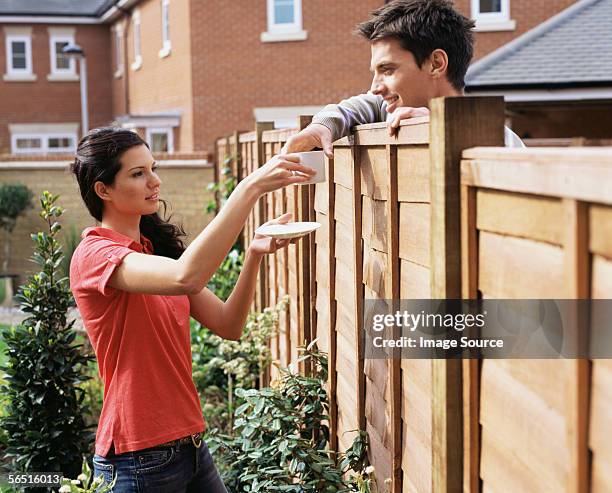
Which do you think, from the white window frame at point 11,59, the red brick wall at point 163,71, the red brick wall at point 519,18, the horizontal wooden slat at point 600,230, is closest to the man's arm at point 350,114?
the horizontal wooden slat at point 600,230

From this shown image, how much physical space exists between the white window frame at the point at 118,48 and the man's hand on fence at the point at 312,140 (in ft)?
95.8

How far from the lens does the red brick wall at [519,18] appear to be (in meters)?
22.6

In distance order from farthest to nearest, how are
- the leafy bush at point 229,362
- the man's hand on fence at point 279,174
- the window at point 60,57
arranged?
the window at point 60,57 < the leafy bush at point 229,362 < the man's hand on fence at point 279,174

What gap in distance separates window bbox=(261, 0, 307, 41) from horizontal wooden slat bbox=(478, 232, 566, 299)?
21.5m

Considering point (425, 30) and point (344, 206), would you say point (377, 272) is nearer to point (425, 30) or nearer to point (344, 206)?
point (344, 206)

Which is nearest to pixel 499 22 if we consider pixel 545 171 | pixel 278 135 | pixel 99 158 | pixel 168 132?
pixel 168 132

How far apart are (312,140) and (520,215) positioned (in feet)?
5.41

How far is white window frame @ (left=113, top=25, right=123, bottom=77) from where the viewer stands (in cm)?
3156

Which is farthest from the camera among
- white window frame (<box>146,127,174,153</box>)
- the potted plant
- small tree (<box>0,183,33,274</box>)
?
white window frame (<box>146,127,174,153</box>)

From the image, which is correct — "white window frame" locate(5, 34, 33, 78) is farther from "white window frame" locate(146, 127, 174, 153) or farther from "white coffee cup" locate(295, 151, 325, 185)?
"white coffee cup" locate(295, 151, 325, 185)

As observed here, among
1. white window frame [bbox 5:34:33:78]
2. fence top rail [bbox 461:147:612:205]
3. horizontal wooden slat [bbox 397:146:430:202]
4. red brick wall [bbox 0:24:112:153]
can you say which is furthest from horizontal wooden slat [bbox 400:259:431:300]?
white window frame [bbox 5:34:33:78]

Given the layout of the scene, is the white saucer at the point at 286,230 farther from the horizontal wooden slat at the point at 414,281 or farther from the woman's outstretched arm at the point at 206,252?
the horizontal wooden slat at the point at 414,281

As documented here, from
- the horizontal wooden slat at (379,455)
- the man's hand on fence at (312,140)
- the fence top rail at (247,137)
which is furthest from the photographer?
the fence top rail at (247,137)

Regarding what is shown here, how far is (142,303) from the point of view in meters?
3.12
